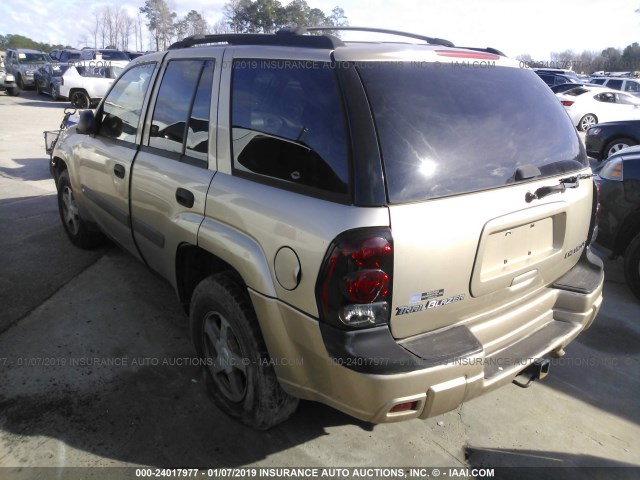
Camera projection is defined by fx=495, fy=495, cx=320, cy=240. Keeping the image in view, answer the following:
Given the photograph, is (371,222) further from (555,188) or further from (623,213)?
(623,213)

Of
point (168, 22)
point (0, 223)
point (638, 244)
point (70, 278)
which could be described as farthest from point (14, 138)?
point (168, 22)

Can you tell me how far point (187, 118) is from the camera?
2.89m

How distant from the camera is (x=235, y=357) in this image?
2.61 meters

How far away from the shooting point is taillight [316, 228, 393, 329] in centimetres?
189

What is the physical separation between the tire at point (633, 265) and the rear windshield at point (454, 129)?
2131 mm

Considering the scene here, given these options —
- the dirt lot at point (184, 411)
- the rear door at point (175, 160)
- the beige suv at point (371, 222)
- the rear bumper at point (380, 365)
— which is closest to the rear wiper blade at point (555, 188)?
the beige suv at point (371, 222)

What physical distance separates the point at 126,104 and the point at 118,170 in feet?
1.81

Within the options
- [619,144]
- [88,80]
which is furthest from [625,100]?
[88,80]

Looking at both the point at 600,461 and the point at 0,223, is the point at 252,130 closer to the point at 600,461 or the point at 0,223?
the point at 600,461

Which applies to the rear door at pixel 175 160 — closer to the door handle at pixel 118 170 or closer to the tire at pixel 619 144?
the door handle at pixel 118 170

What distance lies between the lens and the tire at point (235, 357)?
7.84 ft

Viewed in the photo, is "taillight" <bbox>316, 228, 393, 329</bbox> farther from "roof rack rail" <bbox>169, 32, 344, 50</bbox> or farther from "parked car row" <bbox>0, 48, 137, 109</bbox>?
"parked car row" <bbox>0, 48, 137, 109</bbox>

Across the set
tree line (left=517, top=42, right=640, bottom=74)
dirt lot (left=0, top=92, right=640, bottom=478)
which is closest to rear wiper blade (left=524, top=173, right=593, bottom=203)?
dirt lot (left=0, top=92, right=640, bottom=478)

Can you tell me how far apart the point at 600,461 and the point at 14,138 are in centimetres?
1319
